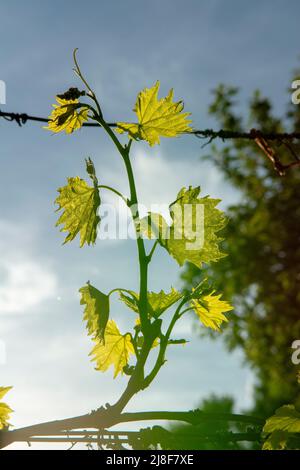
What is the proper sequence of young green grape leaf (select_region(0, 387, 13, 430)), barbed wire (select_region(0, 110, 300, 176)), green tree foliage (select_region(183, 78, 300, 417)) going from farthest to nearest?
green tree foliage (select_region(183, 78, 300, 417)), barbed wire (select_region(0, 110, 300, 176)), young green grape leaf (select_region(0, 387, 13, 430))

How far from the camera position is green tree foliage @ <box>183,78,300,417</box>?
2089 centimetres

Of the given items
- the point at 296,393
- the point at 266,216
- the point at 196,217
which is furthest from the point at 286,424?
the point at 266,216

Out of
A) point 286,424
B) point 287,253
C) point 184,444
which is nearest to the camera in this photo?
point 184,444

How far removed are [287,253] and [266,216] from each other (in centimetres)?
169

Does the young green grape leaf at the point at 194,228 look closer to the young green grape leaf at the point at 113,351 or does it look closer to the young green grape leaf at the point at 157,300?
the young green grape leaf at the point at 157,300

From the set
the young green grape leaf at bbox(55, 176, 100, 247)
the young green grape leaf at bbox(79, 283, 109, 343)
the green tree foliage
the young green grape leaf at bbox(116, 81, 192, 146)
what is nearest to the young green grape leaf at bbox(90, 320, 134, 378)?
the young green grape leaf at bbox(79, 283, 109, 343)

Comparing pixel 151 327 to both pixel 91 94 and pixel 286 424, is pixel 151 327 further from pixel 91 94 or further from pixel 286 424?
pixel 91 94

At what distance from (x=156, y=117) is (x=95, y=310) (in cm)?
36

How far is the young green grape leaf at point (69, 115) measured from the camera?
3.21 ft

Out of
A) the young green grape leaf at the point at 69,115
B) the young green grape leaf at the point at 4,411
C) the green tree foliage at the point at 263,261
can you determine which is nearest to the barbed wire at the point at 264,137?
the young green grape leaf at the point at 69,115

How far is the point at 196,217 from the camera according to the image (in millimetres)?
948

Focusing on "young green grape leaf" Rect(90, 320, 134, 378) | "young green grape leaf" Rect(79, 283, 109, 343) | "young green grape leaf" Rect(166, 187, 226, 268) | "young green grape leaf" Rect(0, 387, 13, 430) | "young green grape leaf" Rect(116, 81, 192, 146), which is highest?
"young green grape leaf" Rect(116, 81, 192, 146)

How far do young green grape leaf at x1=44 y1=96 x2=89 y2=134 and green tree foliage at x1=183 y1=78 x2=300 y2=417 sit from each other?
1966cm

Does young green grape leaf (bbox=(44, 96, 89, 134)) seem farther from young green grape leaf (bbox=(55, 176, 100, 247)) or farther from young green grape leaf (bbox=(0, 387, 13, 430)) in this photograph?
young green grape leaf (bbox=(0, 387, 13, 430))
